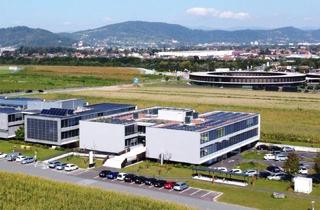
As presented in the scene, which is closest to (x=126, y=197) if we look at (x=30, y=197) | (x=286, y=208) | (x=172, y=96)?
(x=30, y=197)

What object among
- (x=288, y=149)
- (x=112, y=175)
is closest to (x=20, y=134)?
(x=112, y=175)

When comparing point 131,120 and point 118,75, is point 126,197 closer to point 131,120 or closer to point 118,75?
point 131,120

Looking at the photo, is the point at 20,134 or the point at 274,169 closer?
the point at 274,169

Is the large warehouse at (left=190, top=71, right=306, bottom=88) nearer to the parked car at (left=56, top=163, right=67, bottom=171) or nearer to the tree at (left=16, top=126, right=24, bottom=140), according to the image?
the tree at (left=16, top=126, right=24, bottom=140)

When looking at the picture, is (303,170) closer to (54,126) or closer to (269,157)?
(269,157)

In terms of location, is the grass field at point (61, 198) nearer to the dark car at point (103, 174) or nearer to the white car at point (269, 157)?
the dark car at point (103, 174)

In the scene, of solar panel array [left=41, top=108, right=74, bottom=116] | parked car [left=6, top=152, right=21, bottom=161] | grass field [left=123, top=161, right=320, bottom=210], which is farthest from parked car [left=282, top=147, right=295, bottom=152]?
parked car [left=6, top=152, right=21, bottom=161]
